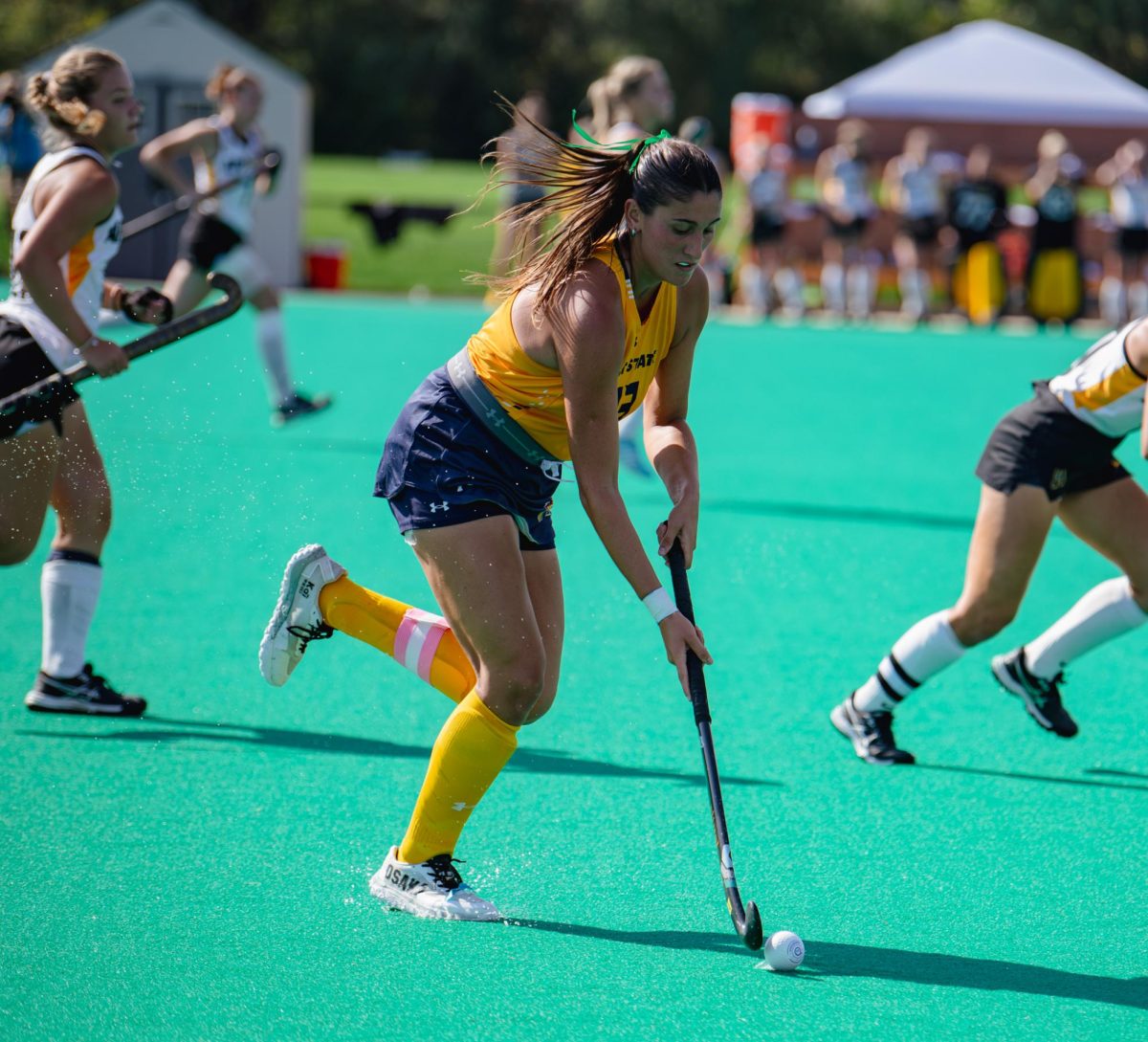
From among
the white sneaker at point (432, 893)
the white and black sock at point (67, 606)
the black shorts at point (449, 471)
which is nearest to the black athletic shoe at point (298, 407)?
the white and black sock at point (67, 606)

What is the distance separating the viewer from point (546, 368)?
353cm

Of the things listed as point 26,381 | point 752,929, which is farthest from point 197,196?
point 752,929

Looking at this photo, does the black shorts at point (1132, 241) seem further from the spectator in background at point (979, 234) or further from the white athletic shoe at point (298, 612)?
the white athletic shoe at point (298, 612)

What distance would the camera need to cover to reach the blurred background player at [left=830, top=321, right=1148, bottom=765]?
4.61 meters

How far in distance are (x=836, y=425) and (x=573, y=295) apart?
867 centimetres

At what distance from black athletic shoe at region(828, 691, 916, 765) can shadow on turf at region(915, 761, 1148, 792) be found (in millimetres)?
77

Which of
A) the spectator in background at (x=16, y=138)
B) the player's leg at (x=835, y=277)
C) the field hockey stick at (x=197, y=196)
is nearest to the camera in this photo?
the field hockey stick at (x=197, y=196)

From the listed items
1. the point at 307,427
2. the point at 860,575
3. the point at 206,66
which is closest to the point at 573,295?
the point at 860,575

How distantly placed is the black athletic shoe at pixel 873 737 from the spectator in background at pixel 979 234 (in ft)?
47.6

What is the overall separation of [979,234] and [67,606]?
49.9 ft

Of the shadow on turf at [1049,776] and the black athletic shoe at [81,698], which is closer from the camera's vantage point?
the shadow on turf at [1049,776]

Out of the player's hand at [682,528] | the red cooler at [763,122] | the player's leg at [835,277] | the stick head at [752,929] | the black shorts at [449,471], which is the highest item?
the black shorts at [449,471]

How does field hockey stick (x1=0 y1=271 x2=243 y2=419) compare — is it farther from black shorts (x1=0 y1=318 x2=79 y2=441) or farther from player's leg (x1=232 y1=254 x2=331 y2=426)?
player's leg (x1=232 y1=254 x2=331 y2=426)

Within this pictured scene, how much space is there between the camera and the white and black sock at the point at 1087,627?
491 cm
